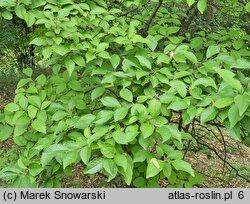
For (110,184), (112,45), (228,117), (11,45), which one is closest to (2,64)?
(11,45)

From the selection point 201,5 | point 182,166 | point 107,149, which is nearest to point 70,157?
point 107,149

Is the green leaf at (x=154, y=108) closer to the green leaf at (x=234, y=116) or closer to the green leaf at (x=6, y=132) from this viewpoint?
the green leaf at (x=234, y=116)

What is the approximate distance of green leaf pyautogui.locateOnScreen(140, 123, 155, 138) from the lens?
1656 mm

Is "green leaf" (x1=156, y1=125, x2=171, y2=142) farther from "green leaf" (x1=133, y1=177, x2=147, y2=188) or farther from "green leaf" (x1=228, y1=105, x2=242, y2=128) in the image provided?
"green leaf" (x1=133, y1=177, x2=147, y2=188)

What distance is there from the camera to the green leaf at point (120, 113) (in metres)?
1.78

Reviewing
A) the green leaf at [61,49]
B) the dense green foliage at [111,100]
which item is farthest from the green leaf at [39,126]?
the green leaf at [61,49]

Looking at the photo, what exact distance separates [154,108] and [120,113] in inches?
6.8

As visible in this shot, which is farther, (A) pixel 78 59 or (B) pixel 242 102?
(A) pixel 78 59

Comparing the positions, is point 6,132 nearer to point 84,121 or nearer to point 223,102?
point 84,121

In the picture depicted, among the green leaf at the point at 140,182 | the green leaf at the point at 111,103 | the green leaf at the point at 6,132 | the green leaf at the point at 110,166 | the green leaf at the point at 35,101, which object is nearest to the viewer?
the green leaf at the point at 110,166

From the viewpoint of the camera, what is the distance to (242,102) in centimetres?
152

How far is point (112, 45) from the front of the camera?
2400 millimetres

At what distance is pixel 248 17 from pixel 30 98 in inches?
173

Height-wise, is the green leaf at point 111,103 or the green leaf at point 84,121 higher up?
the green leaf at point 111,103
